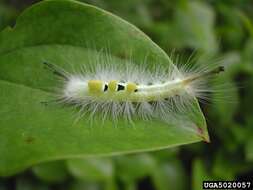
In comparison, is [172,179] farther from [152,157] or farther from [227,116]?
[227,116]

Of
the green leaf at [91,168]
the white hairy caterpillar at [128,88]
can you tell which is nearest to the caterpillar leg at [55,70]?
the white hairy caterpillar at [128,88]

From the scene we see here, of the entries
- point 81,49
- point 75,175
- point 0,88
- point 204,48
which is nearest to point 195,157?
point 204,48

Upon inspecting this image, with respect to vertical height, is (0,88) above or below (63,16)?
below

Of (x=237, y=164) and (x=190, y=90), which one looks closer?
(x=190, y=90)

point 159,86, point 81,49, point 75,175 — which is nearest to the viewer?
point 81,49

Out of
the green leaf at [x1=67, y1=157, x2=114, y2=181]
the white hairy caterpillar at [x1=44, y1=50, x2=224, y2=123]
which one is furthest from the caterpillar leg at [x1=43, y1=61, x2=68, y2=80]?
the green leaf at [x1=67, y1=157, x2=114, y2=181]
